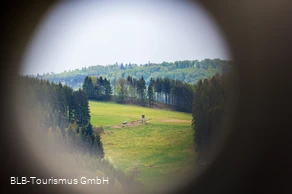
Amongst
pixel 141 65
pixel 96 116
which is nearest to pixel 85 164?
pixel 96 116

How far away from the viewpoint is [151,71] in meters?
4.70

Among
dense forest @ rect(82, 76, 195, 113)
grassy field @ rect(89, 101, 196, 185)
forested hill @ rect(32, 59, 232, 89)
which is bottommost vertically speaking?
grassy field @ rect(89, 101, 196, 185)

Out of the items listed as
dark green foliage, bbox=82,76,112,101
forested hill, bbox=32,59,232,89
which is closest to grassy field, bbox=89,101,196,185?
dark green foliage, bbox=82,76,112,101

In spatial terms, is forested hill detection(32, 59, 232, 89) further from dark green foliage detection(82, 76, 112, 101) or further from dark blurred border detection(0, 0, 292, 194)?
dark blurred border detection(0, 0, 292, 194)

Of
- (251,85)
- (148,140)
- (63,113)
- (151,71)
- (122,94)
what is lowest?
(148,140)

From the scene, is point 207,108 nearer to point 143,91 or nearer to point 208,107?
point 208,107

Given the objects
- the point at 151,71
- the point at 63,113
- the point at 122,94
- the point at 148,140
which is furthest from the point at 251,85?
the point at 63,113

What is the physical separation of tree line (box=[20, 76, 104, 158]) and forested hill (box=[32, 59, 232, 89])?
4.1 inches

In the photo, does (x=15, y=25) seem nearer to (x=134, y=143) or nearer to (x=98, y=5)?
(x=98, y=5)

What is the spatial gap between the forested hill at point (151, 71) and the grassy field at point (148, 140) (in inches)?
13.5

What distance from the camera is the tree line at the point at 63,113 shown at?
15.0 ft

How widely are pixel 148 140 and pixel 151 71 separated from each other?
0.79 meters

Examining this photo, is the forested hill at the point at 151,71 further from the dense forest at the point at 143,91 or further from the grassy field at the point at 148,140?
the grassy field at the point at 148,140

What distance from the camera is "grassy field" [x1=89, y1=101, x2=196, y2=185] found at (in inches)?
183
